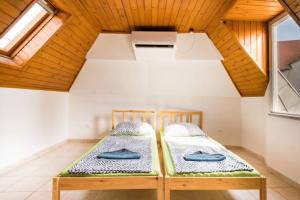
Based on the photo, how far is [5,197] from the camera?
93.6 inches

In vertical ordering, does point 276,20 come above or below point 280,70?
above

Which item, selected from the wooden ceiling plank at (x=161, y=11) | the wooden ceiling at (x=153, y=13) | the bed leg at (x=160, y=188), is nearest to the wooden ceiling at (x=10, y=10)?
the wooden ceiling at (x=153, y=13)

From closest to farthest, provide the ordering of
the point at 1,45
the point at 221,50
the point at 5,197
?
the point at 5,197, the point at 1,45, the point at 221,50

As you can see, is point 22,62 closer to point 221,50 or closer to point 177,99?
point 177,99

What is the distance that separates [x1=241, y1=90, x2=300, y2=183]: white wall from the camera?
8.97 feet

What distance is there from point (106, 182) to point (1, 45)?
2130mm

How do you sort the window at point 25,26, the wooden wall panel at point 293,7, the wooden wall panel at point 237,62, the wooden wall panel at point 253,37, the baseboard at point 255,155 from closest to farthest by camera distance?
the wooden wall panel at point 293,7
the window at point 25,26
the wooden wall panel at point 253,37
the wooden wall panel at point 237,62
the baseboard at point 255,155

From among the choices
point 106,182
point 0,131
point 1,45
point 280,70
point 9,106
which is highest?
point 1,45

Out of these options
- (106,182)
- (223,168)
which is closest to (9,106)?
(106,182)

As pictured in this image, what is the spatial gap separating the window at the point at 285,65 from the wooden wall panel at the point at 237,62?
218 millimetres

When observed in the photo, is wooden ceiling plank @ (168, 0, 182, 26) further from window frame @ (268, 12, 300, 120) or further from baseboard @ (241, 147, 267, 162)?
baseboard @ (241, 147, 267, 162)

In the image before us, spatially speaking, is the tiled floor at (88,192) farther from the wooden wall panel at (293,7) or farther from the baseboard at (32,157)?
the wooden wall panel at (293,7)

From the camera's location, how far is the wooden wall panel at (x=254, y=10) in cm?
273

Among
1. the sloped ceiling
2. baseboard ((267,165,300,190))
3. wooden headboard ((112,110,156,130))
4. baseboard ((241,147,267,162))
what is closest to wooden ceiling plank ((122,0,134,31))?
the sloped ceiling
